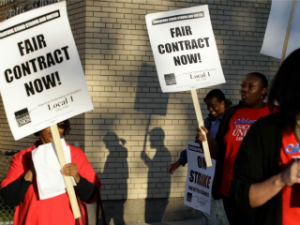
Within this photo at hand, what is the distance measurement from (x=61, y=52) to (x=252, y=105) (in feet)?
6.66

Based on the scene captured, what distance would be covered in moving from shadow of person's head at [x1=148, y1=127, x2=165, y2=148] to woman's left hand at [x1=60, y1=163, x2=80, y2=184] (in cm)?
407

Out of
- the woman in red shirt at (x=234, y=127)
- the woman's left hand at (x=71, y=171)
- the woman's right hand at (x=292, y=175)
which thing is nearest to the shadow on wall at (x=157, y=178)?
the woman in red shirt at (x=234, y=127)

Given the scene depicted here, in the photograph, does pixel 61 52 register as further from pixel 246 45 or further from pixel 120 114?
pixel 246 45

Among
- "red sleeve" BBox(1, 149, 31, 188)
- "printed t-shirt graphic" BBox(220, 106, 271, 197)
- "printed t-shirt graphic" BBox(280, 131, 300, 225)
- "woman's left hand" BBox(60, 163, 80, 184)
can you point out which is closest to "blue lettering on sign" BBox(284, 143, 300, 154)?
"printed t-shirt graphic" BBox(280, 131, 300, 225)

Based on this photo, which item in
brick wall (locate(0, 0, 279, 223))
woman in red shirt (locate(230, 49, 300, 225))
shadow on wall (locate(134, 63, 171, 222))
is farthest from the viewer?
shadow on wall (locate(134, 63, 171, 222))

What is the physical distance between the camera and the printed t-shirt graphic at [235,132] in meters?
4.23

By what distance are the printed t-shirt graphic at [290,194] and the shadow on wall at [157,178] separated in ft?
17.1

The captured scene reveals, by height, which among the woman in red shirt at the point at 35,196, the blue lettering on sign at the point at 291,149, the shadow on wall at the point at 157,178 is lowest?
the shadow on wall at the point at 157,178

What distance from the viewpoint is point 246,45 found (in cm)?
780

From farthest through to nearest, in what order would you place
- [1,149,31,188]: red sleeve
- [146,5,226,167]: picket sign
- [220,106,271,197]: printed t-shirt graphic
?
1. [146,5,226,167]: picket sign
2. [220,106,271,197]: printed t-shirt graphic
3. [1,149,31,188]: red sleeve

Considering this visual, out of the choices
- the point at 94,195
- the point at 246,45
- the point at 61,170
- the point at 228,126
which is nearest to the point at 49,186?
the point at 61,170

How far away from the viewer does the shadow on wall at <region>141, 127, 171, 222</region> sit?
7.25 m

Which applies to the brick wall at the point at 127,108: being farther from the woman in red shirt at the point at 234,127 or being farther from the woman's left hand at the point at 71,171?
the woman's left hand at the point at 71,171

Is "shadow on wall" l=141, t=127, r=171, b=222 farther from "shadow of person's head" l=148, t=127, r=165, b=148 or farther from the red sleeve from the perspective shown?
the red sleeve
